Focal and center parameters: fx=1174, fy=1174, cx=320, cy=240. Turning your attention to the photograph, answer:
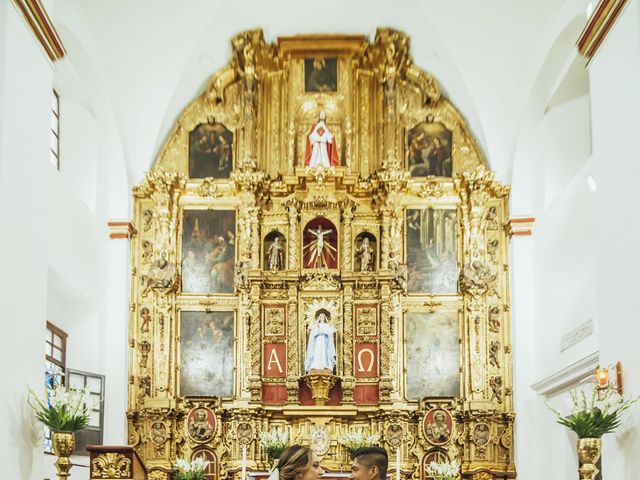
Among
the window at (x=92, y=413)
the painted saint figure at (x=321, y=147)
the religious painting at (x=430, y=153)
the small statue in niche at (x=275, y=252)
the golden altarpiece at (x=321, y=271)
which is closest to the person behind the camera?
the window at (x=92, y=413)

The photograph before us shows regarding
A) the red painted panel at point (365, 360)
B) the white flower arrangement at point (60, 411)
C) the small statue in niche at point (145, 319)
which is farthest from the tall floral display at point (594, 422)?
the small statue in niche at point (145, 319)

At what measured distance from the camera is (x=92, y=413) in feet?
66.9

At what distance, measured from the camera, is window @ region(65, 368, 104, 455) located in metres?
20.0

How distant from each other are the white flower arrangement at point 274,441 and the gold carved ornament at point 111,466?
6107mm

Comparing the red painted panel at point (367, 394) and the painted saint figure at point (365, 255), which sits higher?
the painted saint figure at point (365, 255)

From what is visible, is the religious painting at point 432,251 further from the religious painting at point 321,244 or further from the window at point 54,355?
the window at point 54,355

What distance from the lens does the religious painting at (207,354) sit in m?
21.7

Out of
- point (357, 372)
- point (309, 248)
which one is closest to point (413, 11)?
point (309, 248)

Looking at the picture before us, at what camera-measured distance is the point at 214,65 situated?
2252cm

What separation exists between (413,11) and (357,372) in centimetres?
669

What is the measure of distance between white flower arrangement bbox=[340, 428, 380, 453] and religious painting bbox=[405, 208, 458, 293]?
9.39 feet

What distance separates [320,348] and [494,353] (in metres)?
3.22

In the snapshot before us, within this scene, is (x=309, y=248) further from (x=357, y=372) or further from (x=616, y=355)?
(x=616, y=355)

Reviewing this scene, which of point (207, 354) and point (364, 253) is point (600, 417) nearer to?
point (364, 253)
